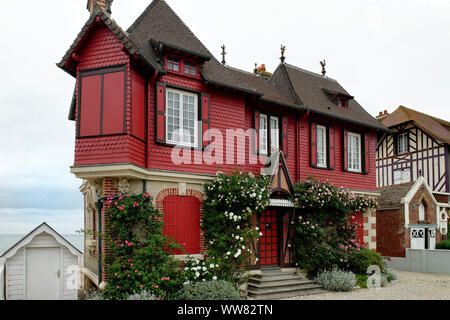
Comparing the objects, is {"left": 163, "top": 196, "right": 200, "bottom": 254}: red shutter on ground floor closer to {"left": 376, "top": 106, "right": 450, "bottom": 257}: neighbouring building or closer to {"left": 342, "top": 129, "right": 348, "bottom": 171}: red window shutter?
{"left": 342, "top": 129, "right": 348, "bottom": 171}: red window shutter

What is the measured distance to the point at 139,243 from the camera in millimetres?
10289

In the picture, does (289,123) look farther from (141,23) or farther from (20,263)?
(20,263)

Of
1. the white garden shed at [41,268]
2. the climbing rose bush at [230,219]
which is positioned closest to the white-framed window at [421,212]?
the climbing rose bush at [230,219]

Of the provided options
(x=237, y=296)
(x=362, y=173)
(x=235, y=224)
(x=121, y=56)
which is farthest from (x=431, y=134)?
(x=121, y=56)

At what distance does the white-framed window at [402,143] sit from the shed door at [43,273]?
22023 mm

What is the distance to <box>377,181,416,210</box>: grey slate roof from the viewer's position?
19781mm

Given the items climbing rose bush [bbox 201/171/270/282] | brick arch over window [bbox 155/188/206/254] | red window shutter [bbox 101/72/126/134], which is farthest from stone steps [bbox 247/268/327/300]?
red window shutter [bbox 101/72/126/134]

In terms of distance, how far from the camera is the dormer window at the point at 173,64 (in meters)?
11.9

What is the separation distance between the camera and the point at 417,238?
19.7 meters

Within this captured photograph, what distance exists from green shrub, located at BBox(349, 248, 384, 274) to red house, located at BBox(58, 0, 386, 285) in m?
2.56

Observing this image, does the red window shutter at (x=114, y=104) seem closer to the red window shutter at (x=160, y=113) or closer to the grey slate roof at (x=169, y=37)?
the red window shutter at (x=160, y=113)

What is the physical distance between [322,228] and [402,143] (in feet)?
47.0

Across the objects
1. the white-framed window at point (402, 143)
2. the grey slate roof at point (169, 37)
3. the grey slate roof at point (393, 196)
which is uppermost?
the grey slate roof at point (169, 37)

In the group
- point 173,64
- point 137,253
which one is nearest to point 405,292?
point 137,253
